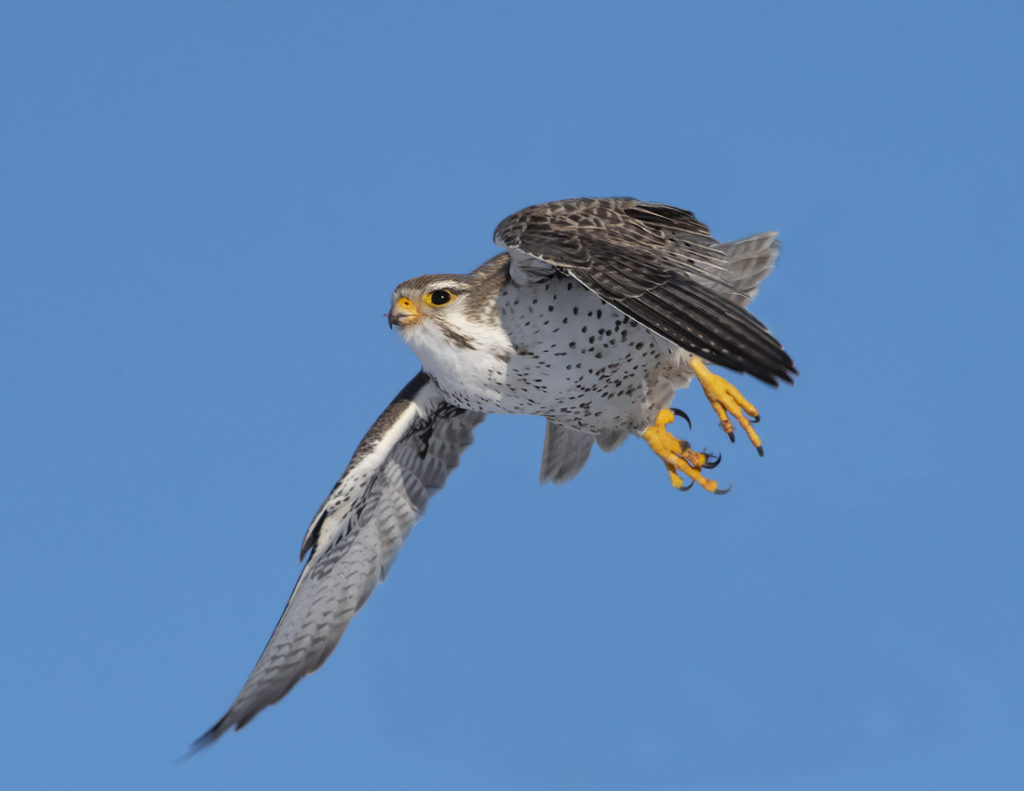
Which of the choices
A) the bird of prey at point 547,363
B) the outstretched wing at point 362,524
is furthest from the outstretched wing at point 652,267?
the outstretched wing at point 362,524

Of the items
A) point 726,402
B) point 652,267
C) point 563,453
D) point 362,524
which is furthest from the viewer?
point 563,453

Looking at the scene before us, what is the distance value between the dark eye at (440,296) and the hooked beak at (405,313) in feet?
0.43

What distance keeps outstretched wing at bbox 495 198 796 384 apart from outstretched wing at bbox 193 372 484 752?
2.13 m

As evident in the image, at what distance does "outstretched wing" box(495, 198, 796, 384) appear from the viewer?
6398 millimetres

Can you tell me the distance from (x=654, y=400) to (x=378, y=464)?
2.22 meters

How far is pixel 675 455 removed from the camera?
887cm

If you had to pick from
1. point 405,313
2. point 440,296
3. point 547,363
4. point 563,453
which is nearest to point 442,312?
point 440,296

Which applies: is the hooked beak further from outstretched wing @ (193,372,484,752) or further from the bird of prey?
outstretched wing @ (193,372,484,752)

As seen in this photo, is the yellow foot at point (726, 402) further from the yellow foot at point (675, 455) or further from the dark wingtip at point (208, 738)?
the dark wingtip at point (208, 738)

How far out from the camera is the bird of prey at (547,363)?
22.6 ft

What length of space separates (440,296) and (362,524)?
8.26 ft

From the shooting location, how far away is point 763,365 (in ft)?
20.5

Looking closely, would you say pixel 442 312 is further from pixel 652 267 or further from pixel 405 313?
pixel 652 267

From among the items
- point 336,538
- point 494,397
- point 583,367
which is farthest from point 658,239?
point 336,538
